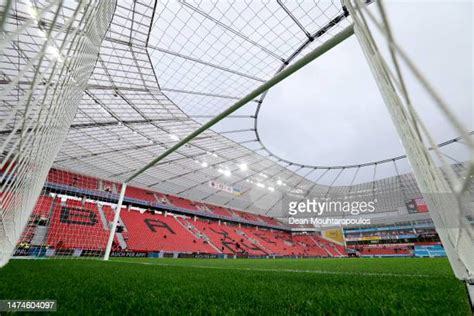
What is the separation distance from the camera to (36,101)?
2154mm

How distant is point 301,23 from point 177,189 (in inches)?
936

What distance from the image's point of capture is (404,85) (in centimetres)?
128

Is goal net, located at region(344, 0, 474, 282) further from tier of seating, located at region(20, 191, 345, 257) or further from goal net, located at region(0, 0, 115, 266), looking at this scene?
tier of seating, located at region(20, 191, 345, 257)

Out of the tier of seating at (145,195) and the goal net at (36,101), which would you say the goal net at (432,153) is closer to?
the goal net at (36,101)

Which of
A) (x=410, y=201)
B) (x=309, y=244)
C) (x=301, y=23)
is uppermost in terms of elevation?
(x=301, y=23)

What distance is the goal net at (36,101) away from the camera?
1295 mm

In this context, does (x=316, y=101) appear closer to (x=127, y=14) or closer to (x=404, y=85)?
(x=127, y=14)

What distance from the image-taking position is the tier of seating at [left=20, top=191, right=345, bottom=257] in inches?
570

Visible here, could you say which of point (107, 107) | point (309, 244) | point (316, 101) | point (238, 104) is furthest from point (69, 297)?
point (309, 244)

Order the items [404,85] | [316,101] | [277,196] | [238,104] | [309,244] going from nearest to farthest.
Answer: [404,85] < [238,104] < [316,101] < [277,196] < [309,244]

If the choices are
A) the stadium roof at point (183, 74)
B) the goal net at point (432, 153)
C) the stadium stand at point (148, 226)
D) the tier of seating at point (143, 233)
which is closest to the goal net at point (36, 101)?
the goal net at point (432, 153)
